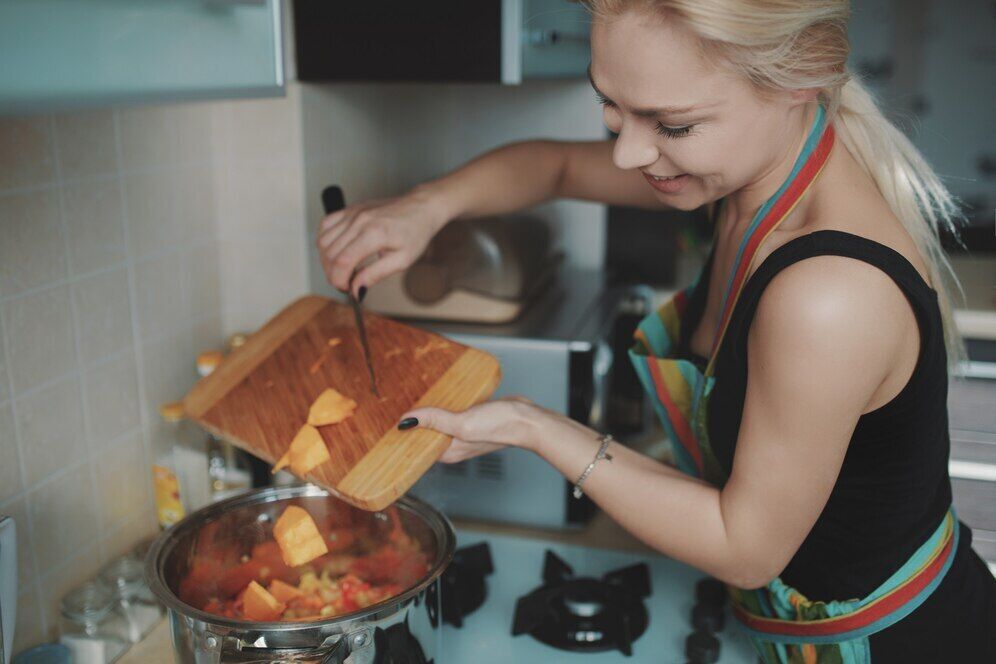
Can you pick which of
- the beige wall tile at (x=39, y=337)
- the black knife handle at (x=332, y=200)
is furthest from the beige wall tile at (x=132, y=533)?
the black knife handle at (x=332, y=200)

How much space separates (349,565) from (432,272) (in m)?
0.58

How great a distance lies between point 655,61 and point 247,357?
1.86 ft

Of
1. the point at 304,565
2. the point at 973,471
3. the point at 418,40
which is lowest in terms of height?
the point at 973,471

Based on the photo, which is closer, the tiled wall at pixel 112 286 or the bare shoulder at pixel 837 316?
the bare shoulder at pixel 837 316

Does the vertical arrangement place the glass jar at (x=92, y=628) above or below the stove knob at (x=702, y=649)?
above

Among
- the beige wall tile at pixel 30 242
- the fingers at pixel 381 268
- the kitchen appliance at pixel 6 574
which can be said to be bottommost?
the kitchen appliance at pixel 6 574

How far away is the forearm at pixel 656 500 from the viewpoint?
86cm

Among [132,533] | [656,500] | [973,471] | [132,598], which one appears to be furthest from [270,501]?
[973,471]

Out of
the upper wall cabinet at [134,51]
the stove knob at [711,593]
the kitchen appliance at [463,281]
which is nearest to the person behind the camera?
the upper wall cabinet at [134,51]

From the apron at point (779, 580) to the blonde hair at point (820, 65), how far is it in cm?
4

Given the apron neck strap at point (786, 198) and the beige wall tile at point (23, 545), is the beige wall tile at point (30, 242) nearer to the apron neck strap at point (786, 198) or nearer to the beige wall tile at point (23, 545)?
the beige wall tile at point (23, 545)

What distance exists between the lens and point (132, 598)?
106cm

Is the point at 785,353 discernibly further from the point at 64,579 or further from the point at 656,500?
the point at 64,579

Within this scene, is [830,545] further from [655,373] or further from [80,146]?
[80,146]
